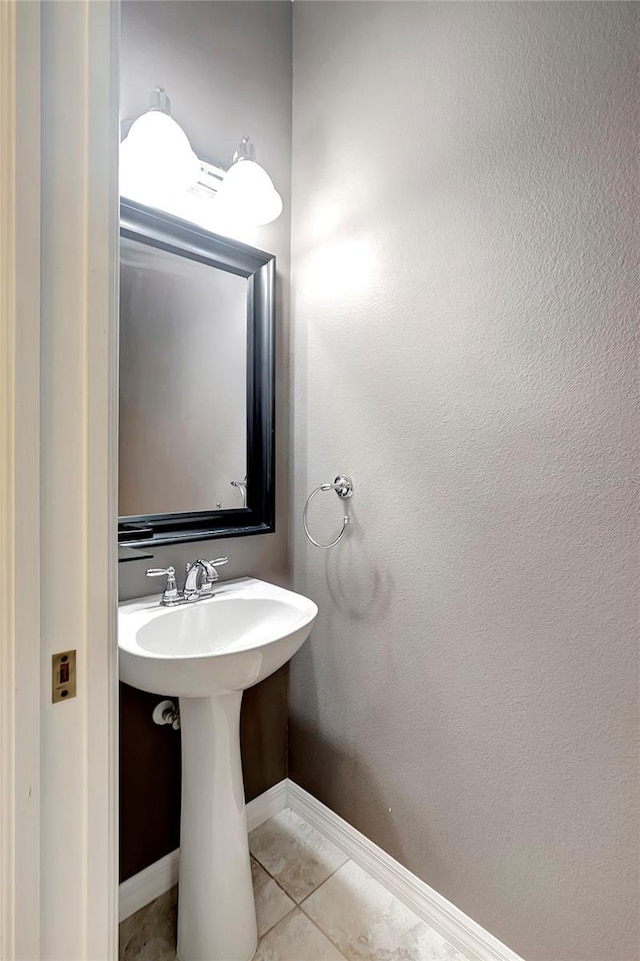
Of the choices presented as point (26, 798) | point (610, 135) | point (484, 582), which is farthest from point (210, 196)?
point (26, 798)

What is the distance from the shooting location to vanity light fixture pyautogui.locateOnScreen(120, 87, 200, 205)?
1.17m

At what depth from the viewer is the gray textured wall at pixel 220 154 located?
1256 millimetres

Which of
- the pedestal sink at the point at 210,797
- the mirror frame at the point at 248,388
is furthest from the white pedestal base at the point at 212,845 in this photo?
the mirror frame at the point at 248,388

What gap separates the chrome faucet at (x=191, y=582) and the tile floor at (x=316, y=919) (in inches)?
33.4

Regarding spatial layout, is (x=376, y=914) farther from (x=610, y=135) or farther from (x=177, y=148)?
(x=177, y=148)

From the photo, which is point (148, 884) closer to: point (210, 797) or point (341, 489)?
point (210, 797)

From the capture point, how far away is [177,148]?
119cm

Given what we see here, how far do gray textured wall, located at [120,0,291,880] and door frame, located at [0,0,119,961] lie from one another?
2.26ft

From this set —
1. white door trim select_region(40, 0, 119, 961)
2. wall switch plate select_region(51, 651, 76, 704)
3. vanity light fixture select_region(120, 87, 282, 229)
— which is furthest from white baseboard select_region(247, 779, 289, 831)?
vanity light fixture select_region(120, 87, 282, 229)

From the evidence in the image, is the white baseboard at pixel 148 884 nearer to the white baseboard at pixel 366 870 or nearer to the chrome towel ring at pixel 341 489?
the white baseboard at pixel 366 870

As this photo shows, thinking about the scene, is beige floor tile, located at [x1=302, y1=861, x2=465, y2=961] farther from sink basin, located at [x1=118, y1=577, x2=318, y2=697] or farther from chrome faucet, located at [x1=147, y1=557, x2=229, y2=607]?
chrome faucet, located at [x1=147, y1=557, x2=229, y2=607]

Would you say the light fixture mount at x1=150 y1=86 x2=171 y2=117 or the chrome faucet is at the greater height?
the light fixture mount at x1=150 y1=86 x2=171 y2=117

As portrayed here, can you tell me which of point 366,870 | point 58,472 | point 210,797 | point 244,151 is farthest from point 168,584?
point 244,151

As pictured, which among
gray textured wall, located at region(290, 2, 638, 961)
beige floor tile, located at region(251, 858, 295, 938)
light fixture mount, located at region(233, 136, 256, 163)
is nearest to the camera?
gray textured wall, located at region(290, 2, 638, 961)
